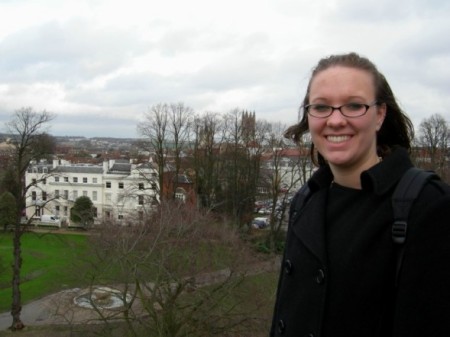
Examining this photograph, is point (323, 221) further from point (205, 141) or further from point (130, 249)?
point (205, 141)

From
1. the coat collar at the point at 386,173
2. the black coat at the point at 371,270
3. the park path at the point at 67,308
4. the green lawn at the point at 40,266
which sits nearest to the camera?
the black coat at the point at 371,270

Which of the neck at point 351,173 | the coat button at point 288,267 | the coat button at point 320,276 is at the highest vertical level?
the neck at point 351,173

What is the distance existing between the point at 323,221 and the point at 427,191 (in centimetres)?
51

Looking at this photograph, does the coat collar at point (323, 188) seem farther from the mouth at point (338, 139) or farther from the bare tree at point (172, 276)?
the bare tree at point (172, 276)

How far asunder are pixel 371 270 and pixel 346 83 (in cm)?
73

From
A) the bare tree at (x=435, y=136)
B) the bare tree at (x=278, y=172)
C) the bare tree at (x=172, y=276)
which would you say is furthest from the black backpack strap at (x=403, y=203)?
the bare tree at (x=435, y=136)

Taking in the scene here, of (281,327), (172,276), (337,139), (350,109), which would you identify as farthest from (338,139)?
(172,276)

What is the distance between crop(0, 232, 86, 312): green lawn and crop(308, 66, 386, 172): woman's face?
1527cm

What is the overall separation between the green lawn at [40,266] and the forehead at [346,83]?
15316mm

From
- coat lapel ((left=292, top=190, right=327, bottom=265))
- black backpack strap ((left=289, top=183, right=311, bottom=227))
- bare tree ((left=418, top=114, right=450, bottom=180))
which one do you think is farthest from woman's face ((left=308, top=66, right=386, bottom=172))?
bare tree ((left=418, top=114, right=450, bottom=180))

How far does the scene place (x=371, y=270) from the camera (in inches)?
64.6

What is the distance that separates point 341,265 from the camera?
1.75 metres

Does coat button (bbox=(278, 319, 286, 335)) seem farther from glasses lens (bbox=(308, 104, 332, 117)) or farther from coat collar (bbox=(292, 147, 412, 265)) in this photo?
glasses lens (bbox=(308, 104, 332, 117))

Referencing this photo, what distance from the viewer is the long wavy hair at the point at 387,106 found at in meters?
1.90
